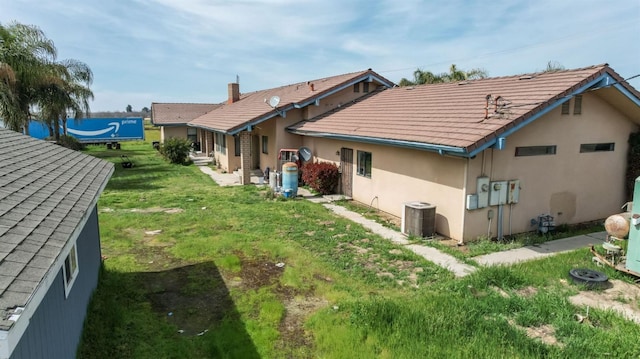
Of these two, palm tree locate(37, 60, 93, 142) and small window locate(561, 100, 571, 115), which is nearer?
small window locate(561, 100, 571, 115)

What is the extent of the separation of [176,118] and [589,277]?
118 feet

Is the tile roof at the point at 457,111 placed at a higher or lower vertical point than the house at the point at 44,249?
higher

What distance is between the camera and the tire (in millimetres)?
7273

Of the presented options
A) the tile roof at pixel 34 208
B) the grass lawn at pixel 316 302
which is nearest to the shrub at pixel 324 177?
the grass lawn at pixel 316 302

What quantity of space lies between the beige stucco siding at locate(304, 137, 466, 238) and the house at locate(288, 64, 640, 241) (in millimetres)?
32

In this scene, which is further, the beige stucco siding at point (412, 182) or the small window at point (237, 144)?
the small window at point (237, 144)

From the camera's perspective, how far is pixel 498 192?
33.5 ft

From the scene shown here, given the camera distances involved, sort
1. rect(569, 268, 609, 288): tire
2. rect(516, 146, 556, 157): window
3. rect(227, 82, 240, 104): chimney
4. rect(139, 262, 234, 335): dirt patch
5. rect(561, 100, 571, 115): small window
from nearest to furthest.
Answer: rect(139, 262, 234, 335): dirt patch, rect(569, 268, 609, 288): tire, rect(516, 146, 556, 157): window, rect(561, 100, 571, 115): small window, rect(227, 82, 240, 104): chimney

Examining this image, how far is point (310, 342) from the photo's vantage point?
5680 millimetres

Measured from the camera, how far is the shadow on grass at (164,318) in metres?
5.47

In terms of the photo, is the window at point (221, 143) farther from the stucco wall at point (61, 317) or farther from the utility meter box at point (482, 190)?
the stucco wall at point (61, 317)

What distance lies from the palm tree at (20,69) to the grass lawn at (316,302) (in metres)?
11.6

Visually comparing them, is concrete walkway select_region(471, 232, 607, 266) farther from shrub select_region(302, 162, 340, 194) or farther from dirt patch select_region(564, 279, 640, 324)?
shrub select_region(302, 162, 340, 194)

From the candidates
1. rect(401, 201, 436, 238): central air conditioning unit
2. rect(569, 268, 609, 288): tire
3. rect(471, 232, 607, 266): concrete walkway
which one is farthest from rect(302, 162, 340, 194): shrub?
rect(569, 268, 609, 288): tire
